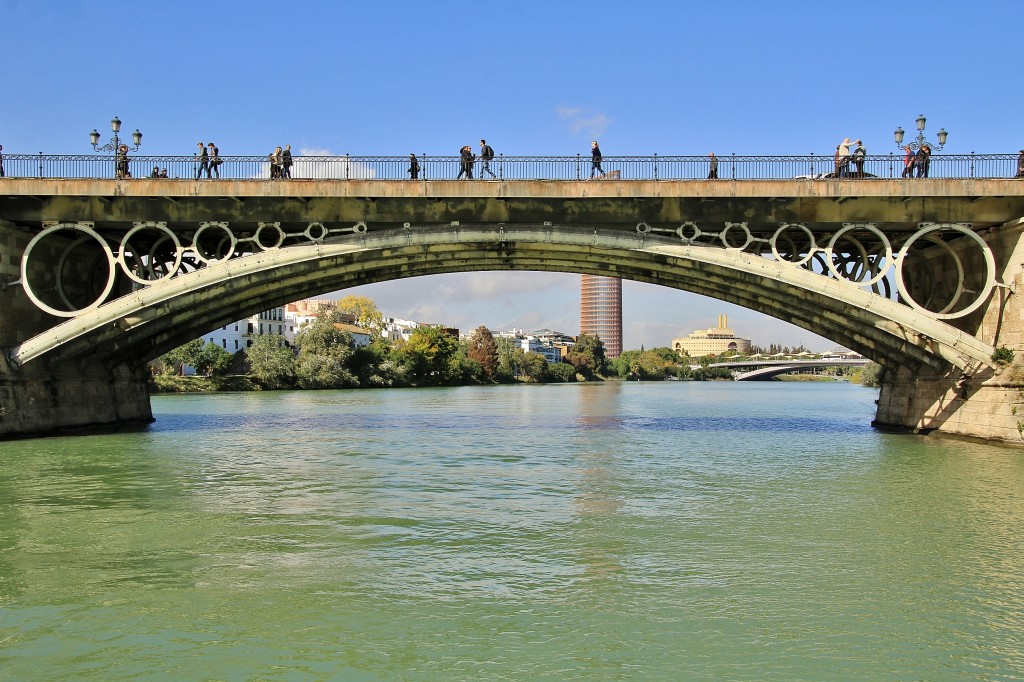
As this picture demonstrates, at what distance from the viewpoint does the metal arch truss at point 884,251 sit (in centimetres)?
2480

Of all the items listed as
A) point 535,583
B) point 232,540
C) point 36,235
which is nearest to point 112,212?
point 36,235

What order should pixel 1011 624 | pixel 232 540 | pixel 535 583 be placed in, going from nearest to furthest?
pixel 1011 624, pixel 535 583, pixel 232 540

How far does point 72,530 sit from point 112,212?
1473 cm

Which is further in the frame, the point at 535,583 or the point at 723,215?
the point at 723,215

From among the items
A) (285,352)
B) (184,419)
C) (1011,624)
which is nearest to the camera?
(1011,624)

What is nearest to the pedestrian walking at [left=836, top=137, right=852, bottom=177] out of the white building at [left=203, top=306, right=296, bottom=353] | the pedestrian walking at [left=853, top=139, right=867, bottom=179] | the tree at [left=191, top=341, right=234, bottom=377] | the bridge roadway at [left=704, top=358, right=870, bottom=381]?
the pedestrian walking at [left=853, top=139, right=867, bottom=179]

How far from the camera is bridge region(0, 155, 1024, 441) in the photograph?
24719 mm

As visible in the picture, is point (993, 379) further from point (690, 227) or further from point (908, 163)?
point (690, 227)

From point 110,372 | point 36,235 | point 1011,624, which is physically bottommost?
point 1011,624

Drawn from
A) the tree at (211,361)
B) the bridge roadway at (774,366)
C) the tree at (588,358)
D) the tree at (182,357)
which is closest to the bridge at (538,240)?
the tree at (182,357)

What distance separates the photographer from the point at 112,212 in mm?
25562

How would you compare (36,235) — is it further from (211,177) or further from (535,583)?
(535,583)

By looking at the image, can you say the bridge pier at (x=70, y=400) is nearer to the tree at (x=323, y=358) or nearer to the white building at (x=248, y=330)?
the tree at (x=323, y=358)

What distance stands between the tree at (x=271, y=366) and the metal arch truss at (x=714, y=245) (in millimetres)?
47891
